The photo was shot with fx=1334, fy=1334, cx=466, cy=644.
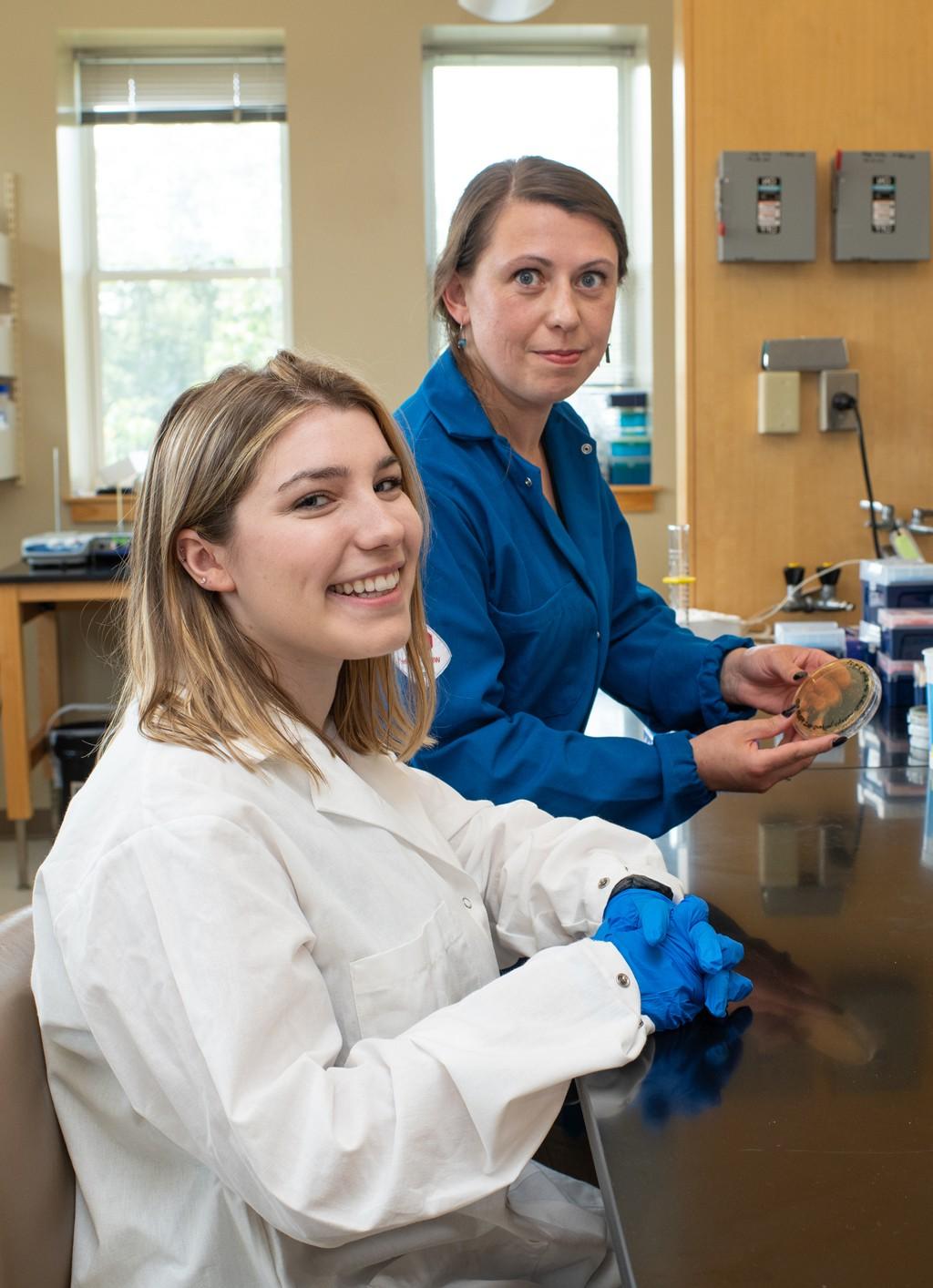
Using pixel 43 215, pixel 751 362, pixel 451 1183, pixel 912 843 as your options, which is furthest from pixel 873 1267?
pixel 43 215

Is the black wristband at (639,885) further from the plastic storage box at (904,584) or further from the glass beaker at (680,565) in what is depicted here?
the glass beaker at (680,565)

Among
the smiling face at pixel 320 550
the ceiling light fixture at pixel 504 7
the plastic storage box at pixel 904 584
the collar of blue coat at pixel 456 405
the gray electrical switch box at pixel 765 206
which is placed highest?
the ceiling light fixture at pixel 504 7

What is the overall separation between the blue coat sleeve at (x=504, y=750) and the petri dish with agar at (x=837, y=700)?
0.14 meters

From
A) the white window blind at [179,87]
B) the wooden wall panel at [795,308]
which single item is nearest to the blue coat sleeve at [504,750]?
the wooden wall panel at [795,308]

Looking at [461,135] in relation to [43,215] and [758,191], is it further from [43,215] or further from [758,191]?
[758,191]

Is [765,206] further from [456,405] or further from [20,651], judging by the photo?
[20,651]

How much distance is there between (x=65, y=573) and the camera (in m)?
4.09

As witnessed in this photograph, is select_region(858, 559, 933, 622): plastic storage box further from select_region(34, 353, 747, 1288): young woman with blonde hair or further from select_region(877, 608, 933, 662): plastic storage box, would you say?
select_region(34, 353, 747, 1288): young woman with blonde hair

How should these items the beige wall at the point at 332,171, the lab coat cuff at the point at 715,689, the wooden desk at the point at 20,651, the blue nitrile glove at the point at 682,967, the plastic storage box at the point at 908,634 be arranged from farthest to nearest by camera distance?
1. the beige wall at the point at 332,171
2. the wooden desk at the point at 20,651
3. the plastic storage box at the point at 908,634
4. the lab coat cuff at the point at 715,689
5. the blue nitrile glove at the point at 682,967

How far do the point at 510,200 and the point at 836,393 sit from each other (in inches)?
62.1

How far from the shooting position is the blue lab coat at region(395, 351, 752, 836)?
1454 mm

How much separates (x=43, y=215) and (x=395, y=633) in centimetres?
443

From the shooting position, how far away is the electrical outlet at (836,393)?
300 cm

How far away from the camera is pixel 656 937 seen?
0.97 metres
